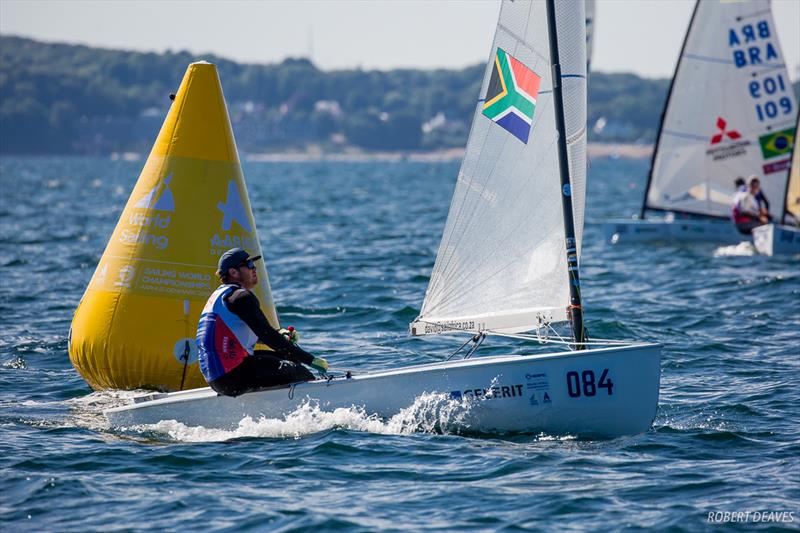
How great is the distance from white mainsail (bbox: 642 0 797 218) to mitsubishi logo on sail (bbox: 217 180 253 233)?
14531 millimetres

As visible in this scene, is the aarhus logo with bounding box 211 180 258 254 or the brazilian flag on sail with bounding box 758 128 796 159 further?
the brazilian flag on sail with bounding box 758 128 796 159

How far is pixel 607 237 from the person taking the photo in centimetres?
2278

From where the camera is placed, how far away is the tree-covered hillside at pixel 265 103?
479ft

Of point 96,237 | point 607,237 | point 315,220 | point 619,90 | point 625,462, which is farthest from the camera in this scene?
point 619,90

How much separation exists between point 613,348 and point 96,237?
65.3 ft

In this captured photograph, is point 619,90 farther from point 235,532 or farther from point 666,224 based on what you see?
point 235,532

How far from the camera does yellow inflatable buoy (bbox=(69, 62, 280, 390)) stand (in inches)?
362

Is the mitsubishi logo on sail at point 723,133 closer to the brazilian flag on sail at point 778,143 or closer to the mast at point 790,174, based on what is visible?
the brazilian flag on sail at point 778,143

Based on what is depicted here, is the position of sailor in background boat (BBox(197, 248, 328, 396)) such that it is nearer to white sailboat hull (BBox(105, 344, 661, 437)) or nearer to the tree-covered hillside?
white sailboat hull (BBox(105, 344, 661, 437))

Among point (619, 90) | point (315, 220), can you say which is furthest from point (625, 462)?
point (619, 90)

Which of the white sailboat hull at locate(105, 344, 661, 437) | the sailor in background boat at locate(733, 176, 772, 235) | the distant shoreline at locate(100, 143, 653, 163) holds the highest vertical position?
the distant shoreline at locate(100, 143, 653, 163)

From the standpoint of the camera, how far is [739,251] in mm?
20297

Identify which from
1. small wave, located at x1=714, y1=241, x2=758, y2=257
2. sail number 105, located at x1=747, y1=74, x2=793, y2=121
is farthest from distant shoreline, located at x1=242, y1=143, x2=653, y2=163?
small wave, located at x1=714, y1=241, x2=758, y2=257

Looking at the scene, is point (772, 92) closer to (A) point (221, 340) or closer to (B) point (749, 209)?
(B) point (749, 209)
